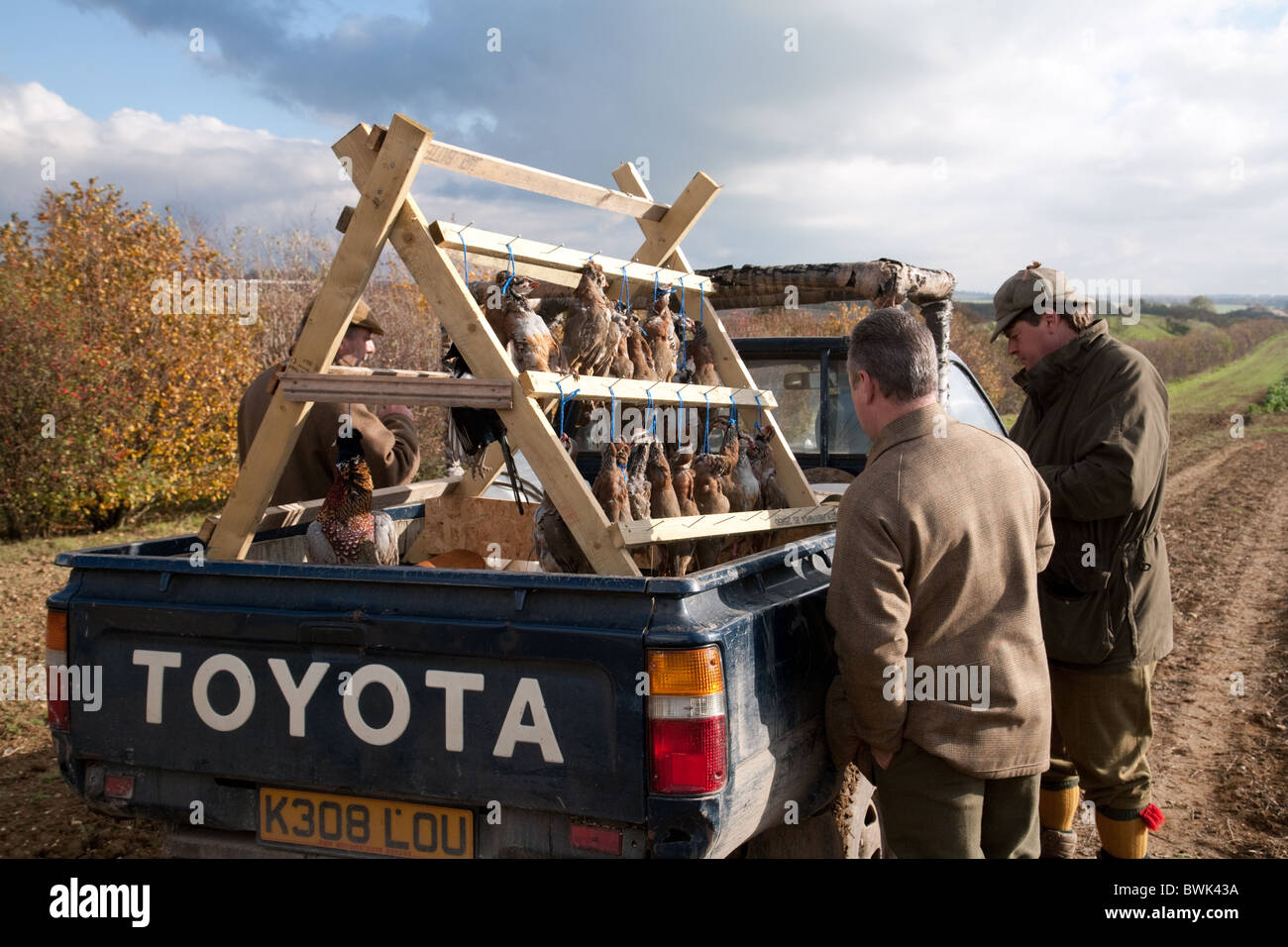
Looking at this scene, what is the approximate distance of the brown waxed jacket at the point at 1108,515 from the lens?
3.30 metres

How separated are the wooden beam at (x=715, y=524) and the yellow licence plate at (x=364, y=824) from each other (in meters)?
0.88

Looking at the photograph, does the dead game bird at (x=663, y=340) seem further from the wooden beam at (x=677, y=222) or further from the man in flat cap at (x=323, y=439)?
the man in flat cap at (x=323, y=439)

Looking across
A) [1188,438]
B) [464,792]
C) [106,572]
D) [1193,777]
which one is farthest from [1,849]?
[1188,438]

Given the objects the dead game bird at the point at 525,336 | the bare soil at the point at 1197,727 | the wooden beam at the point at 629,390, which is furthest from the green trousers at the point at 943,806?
the bare soil at the point at 1197,727

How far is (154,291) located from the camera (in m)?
11.9

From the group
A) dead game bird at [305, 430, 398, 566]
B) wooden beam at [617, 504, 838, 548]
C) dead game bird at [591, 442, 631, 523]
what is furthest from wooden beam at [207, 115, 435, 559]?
wooden beam at [617, 504, 838, 548]

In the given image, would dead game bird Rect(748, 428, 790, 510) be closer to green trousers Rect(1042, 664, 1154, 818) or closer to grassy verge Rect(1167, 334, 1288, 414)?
green trousers Rect(1042, 664, 1154, 818)

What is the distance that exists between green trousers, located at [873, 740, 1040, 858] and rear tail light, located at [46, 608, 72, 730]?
225cm

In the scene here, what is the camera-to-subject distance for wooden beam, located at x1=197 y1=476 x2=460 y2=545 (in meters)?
3.78

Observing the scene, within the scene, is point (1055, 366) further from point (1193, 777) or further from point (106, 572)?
point (106, 572)

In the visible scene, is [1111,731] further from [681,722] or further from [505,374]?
[505,374]

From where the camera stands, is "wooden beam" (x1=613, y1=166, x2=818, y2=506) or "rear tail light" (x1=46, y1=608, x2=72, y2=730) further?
"wooden beam" (x1=613, y1=166, x2=818, y2=506)

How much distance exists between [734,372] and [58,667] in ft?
8.77

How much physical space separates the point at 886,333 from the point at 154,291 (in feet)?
37.7
